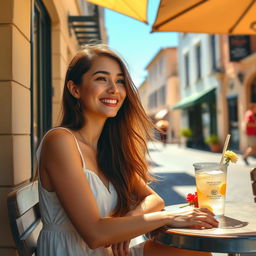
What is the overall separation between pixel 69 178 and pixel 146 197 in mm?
542

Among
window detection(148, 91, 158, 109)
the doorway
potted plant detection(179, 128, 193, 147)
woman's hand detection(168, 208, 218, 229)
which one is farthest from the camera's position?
window detection(148, 91, 158, 109)

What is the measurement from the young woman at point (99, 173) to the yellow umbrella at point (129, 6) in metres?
1.89

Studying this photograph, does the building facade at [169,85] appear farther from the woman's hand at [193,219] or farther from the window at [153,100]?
the woman's hand at [193,219]

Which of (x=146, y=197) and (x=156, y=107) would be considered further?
(x=156, y=107)

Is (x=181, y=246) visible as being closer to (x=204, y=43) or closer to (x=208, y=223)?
(x=208, y=223)

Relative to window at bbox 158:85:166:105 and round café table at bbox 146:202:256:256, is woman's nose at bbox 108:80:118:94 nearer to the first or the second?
round café table at bbox 146:202:256:256

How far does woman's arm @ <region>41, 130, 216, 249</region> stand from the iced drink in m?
0.10

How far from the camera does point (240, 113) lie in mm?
12898

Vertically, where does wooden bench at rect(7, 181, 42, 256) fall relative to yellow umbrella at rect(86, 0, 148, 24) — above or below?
below

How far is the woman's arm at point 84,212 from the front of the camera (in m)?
1.27

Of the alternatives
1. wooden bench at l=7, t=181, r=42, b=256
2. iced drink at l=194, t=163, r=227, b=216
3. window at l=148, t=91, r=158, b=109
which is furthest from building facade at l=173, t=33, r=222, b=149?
window at l=148, t=91, r=158, b=109

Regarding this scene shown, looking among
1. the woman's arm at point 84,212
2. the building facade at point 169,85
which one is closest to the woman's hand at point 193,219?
the woman's arm at point 84,212

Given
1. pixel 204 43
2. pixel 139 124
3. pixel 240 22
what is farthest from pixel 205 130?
pixel 139 124

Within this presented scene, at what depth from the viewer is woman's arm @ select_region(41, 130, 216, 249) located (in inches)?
50.1
